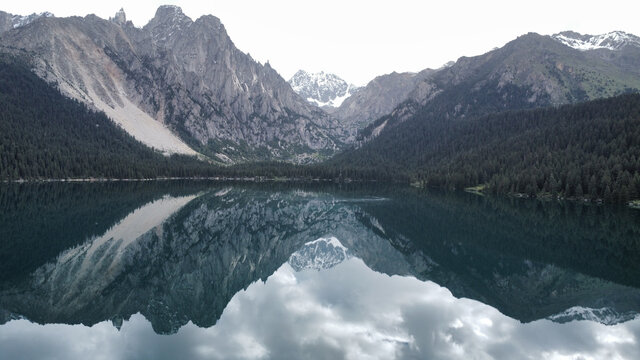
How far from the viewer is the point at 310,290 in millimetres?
35469

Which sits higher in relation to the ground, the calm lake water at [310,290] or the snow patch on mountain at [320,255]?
the calm lake water at [310,290]

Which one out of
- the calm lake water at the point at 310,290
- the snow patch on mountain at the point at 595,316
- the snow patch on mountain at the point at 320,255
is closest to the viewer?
the calm lake water at the point at 310,290

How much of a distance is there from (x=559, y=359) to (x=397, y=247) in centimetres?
3759

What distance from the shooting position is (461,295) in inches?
1359

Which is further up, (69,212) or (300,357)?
(300,357)

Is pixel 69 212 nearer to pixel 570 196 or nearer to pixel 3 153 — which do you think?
pixel 3 153

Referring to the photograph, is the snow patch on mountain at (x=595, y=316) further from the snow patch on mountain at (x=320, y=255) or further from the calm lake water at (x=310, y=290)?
the snow patch on mountain at (x=320, y=255)

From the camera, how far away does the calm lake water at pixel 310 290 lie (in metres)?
23.1

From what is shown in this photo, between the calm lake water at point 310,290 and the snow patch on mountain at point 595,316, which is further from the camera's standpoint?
the snow patch on mountain at point 595,316

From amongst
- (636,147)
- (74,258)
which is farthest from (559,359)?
(636,147)

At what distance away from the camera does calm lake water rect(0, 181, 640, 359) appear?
23.1 meters

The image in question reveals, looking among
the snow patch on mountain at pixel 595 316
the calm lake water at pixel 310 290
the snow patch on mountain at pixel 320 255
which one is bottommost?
the snow patch on mountain at pixel 320 255

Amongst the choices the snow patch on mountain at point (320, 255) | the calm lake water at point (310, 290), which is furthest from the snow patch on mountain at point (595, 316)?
the snow patch on mountain at point (320, 255)

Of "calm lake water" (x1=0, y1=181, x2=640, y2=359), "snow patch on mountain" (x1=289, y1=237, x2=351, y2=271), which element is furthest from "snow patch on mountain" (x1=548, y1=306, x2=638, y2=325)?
"snow patch on mountain" (x1=289, y1=237, x2=351, y2=271)
